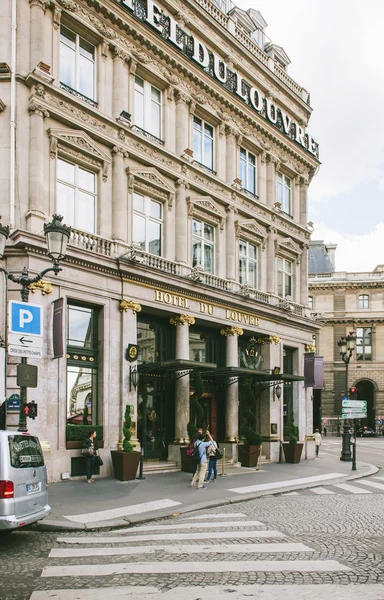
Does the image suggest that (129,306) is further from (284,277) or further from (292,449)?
(284,277)

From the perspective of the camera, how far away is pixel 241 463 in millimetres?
25828

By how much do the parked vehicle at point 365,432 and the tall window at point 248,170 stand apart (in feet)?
146

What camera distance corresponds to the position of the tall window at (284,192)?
110 feet

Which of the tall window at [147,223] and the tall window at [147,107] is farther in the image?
the tall window at [147,107]

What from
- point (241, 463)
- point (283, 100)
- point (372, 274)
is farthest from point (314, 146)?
point (372, 274)

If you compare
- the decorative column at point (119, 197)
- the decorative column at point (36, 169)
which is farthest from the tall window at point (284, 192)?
the decorative column at point (36, 169)

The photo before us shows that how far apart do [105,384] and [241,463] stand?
26.2 feet

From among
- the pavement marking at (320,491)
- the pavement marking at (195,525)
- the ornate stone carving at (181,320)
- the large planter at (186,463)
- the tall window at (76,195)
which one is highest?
the tall window at (76,195)

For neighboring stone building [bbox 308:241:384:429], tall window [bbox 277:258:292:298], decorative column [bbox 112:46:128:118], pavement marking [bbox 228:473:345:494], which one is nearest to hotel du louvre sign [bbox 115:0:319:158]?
decorative column [bbox 112:46:128:118]

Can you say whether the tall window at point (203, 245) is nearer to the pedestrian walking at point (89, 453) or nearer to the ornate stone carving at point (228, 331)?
the ornate stone carving at point (228, 331)

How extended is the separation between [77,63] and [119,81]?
5.75 ft

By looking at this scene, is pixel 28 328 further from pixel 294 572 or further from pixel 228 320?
pixel 228 320

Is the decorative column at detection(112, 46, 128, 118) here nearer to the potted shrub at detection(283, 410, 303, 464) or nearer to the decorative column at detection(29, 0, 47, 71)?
the decorative column at detection(29, 0, 47, 71)

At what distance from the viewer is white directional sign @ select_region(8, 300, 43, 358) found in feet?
45.2
